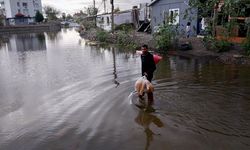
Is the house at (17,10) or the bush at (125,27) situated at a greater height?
the house at (17,10)

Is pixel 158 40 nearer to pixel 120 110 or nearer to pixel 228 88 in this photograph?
pixel 228 88

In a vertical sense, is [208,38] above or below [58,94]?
above

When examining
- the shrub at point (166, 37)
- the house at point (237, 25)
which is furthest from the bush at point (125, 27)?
the house at point (237, 25)

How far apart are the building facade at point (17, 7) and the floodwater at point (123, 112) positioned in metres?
70.7

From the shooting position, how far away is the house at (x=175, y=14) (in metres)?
21.9

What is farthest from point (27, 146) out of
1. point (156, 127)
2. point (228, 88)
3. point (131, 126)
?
point (228, 88)

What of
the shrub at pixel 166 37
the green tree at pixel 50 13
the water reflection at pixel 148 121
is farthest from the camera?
the green tree at pixel 50 13

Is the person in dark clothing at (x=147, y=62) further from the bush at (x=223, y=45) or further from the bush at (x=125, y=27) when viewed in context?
the bush at (x=125, y=27)

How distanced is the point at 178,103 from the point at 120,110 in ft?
6.14

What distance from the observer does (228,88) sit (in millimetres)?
10188

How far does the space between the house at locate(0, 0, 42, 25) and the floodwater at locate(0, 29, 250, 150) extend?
67.2 m

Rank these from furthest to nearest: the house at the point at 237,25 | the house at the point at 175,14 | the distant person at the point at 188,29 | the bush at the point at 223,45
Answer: the distant person at the point at 188,29 < the house at the point at 175,14 < the bush at the point at 223,45 < the house at the point at 237,25

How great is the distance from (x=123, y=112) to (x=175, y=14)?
14.9m

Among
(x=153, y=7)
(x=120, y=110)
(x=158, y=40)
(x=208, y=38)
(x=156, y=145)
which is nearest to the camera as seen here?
(x=156, y=145)
